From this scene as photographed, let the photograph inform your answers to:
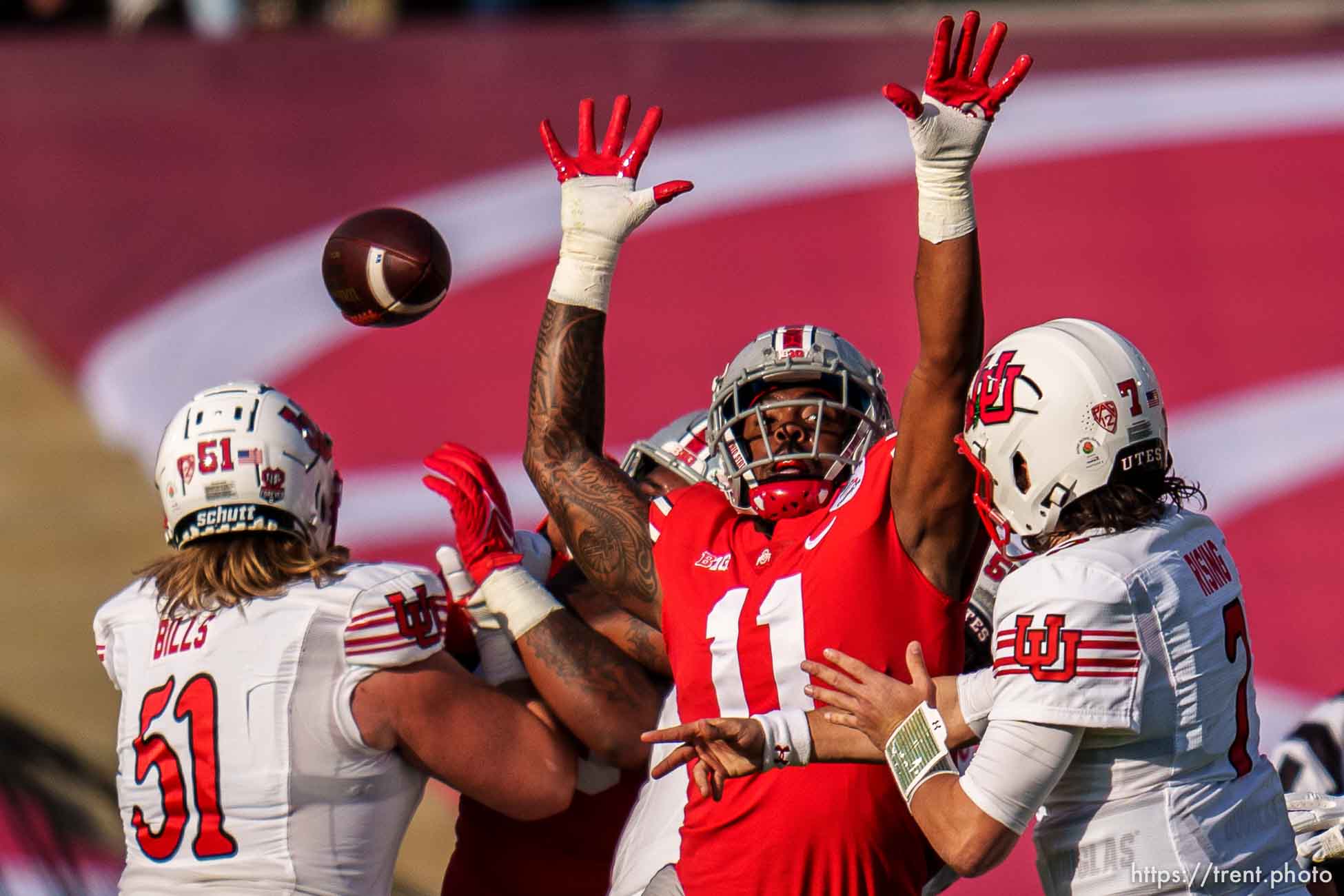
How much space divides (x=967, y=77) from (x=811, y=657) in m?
1.13

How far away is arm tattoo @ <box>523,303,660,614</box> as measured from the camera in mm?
3527

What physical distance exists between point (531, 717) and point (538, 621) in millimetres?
227

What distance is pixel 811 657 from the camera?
304 cm

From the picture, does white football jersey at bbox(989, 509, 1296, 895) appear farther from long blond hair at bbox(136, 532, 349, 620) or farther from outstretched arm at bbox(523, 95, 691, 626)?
long blond hair at bbox(136, 532, 349, 620)

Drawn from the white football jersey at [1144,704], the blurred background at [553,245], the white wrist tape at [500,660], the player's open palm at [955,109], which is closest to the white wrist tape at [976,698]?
the white football jersey at [1144,704]

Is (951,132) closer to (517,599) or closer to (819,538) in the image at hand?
(819,538)

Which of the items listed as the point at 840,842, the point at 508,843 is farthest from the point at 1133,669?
the point at 508,843

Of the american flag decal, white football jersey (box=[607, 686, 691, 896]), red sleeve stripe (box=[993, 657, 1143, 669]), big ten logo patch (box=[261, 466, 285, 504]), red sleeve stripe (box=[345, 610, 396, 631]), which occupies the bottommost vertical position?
white football jersey (box=[607, 686, 691, 896])

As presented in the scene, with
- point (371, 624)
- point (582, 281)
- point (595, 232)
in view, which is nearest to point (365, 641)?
point (371, 624)

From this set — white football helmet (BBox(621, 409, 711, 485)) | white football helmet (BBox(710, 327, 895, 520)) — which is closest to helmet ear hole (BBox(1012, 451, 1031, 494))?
white football helmet (BBox(710, 327, 895, 520))

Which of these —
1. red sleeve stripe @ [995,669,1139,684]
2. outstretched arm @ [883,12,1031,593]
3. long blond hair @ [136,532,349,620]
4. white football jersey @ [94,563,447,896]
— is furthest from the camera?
long blond hair @ [136,532,349,620]

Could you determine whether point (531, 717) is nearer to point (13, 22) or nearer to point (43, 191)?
point (43, 191)

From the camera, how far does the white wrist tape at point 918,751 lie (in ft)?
9.09

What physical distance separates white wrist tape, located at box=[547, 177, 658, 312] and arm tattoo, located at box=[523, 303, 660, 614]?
0.05 meters
